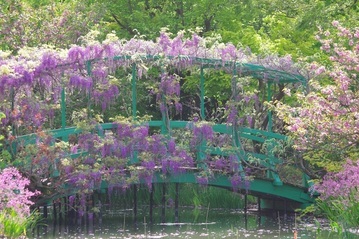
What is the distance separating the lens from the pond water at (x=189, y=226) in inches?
637

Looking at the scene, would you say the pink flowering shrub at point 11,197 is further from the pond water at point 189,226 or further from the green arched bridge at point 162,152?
the green arched bridge at point 162,152

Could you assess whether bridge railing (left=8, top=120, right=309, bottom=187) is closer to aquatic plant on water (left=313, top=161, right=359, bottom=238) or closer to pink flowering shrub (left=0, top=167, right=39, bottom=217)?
aquatic plant on water (left=313, top=161, right=359, bottom=238)

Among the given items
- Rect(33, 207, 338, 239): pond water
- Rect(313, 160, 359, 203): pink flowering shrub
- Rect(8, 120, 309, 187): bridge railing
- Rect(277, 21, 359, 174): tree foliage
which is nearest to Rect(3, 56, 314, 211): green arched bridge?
Rect(8, 120, 309, 187): bridge railing

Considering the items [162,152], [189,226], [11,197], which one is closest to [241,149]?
[162,152]

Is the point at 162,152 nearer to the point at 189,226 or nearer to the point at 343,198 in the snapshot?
the point at 189,226

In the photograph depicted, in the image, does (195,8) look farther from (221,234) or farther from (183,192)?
(221,234)

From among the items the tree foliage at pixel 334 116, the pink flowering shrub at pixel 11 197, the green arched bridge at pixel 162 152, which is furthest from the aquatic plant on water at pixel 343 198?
the pink flowering shrub at pixel 11 197

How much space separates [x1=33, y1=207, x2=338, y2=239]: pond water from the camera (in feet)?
53.1

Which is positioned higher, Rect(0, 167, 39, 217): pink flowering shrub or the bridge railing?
the bridge railing

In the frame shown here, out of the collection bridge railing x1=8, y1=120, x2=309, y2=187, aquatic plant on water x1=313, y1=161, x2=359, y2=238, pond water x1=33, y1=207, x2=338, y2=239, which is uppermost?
bridge railing x1=8, y1=120, x2=309, y2=187

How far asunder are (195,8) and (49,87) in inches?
295

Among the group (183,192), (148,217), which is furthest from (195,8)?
(148,217)

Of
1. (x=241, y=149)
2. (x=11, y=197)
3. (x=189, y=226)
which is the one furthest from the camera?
(x=241, y=149)

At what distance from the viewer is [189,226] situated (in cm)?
1781
